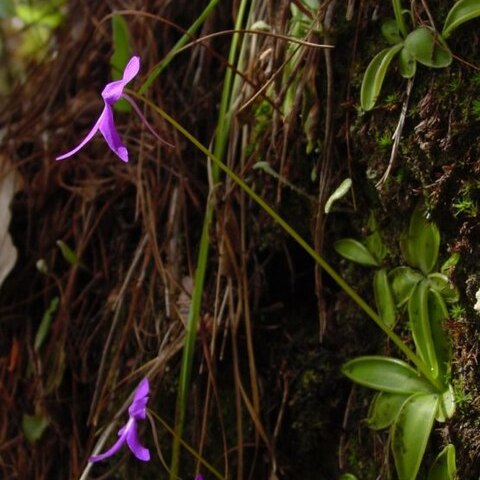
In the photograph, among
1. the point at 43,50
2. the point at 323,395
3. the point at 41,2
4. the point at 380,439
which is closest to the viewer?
the point at 380,439

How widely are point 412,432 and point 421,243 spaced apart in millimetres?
262

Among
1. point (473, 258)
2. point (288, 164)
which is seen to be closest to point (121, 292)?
point (288, 164)

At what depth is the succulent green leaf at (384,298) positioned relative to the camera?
1.11 m

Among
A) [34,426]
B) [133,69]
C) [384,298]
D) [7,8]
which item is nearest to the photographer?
[133,69]

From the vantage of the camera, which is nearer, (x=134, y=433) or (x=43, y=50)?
(x=134, y=433)

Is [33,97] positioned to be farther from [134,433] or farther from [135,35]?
[134,433]

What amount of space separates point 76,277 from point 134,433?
543 millimetres

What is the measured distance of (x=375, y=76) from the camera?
108 centimetres

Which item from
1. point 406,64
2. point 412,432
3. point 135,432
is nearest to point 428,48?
point 406,64

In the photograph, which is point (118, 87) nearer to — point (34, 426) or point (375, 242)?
point (375, 242)

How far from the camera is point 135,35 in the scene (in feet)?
5.33

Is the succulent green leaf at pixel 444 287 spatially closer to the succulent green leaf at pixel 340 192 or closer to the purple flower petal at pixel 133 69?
the succulent green leaf at pixel 340 192

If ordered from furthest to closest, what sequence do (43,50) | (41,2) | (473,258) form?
(41,2)
(43,50)
(473,258)

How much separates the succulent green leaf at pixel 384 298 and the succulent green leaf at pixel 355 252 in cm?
3
